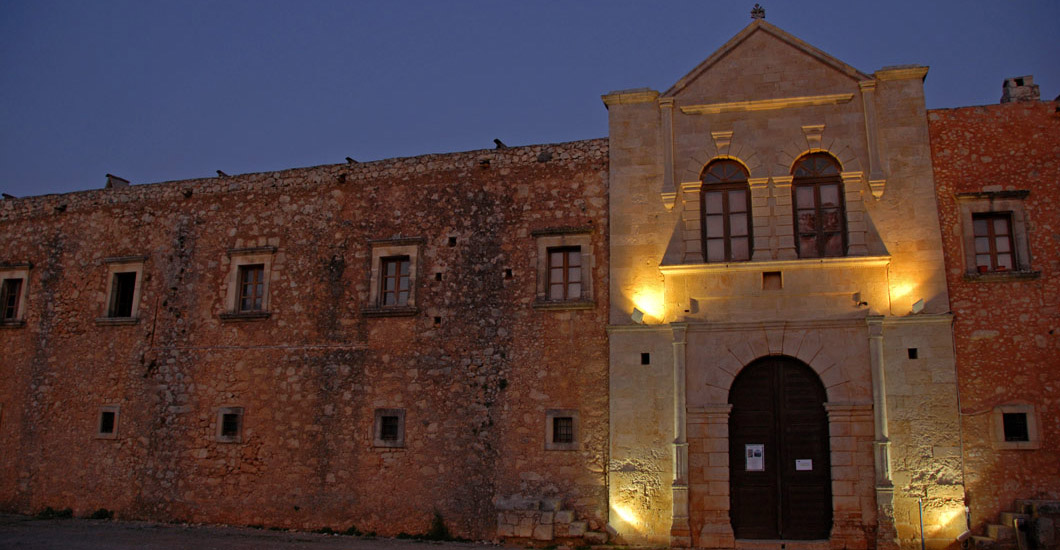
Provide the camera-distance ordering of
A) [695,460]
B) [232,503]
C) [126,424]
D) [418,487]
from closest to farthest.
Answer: [695,460]
[418,487]
[232,503]
[126,424]

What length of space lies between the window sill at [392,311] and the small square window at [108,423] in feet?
19.3

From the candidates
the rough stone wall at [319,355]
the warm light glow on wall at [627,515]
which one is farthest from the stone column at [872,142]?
the warm light glow on wall at [627,515]

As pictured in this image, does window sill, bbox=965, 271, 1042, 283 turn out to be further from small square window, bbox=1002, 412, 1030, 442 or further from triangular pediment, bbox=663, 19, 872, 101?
triangular pediment, bbox=663, 19, 872, 101

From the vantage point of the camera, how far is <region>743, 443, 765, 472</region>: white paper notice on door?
12.8 m

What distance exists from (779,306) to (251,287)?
34.6ft

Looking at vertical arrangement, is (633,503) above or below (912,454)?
below

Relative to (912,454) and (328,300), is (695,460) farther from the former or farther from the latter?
(328,300)

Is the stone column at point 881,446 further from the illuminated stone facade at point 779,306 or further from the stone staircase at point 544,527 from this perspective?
the stone staircase at point 544,527

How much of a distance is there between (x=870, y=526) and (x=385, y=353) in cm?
884

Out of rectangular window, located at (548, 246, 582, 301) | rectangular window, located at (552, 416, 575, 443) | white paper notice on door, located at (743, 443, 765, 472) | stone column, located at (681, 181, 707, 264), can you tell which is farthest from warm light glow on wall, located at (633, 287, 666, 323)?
white paper notice on door, located at (743, 443, 765, 472)

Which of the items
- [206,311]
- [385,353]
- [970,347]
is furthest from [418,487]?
[970,347]

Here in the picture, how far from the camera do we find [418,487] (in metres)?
14.5

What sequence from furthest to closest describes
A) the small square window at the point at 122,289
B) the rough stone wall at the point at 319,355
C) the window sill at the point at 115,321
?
the small square window at the point at 122,289 → the window sill at the point at 115,321 → the rough stone wall at the point at 319,355

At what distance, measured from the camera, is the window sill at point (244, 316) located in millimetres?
16100
